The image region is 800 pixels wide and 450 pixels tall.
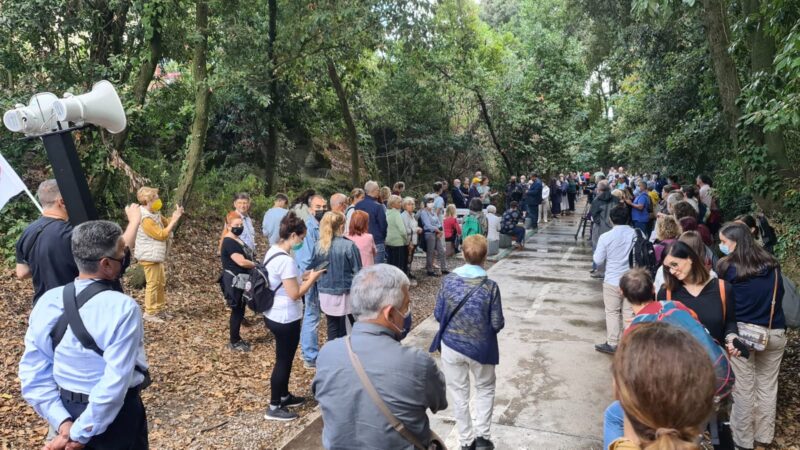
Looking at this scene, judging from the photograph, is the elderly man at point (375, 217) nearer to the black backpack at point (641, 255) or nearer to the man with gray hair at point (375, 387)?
the black backpack at point (641, 255)

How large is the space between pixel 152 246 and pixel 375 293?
17.9ft

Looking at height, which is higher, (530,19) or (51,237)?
(530,19)

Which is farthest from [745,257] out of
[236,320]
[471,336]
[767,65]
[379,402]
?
[767,65]

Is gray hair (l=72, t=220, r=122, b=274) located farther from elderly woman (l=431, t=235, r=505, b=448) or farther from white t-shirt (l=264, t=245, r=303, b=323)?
elderly woman (l=431, t=235, r=505, b=448)

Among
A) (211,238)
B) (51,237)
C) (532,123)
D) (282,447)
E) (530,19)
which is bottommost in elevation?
(282,447)

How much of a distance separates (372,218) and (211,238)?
16.1 ft

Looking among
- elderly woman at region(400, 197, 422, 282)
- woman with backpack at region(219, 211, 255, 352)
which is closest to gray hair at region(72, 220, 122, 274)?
woman with backpack at region(219, 211, 255, 352)

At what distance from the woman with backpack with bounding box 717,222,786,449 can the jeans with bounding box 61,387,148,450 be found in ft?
14.3

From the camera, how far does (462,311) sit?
4.23 meters

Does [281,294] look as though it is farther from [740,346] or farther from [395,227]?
[395,227]

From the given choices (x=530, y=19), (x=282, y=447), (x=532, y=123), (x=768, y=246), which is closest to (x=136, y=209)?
(x=282, y=447)

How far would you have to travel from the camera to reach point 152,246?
23.1 feet

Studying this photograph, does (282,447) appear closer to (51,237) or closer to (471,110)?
(51,237)

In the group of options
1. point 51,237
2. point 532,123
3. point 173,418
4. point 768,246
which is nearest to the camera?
point 51,237
